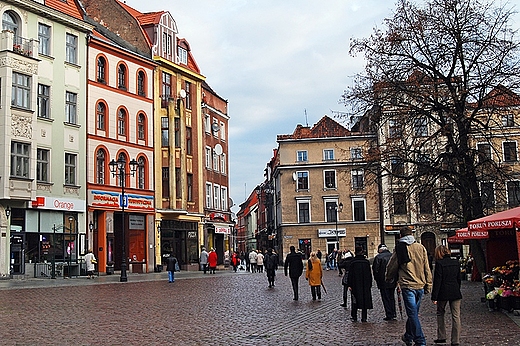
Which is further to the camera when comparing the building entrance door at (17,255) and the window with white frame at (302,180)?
the window with white frame at (302,180)

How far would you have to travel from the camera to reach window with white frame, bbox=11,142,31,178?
3812 centimetres

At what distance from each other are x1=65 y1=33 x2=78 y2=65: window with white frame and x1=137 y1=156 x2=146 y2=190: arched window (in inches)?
362

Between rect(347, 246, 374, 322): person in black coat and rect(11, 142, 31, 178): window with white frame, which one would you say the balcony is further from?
rect(347, 246, 374, 322): person in black coat

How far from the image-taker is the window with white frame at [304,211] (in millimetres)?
77375

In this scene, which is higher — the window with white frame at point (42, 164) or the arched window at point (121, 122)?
the arched window at point (121, 122)

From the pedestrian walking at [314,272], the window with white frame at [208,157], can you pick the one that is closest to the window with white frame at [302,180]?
the window with white frame at [208,157]

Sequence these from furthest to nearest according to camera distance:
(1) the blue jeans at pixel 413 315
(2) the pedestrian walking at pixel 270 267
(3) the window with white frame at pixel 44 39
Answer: (3) the window with white frame at pixel 44 39 < (2) the pedestrian walking at pixel 270 267 < (1) the blue jeans at pixel 413 315

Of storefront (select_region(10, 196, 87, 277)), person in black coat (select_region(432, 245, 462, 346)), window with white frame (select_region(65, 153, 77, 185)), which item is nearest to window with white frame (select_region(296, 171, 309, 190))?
storefront (select_region(10, 196, 87, 277))

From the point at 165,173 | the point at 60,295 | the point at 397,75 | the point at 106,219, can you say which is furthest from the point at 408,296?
the point at 165,173

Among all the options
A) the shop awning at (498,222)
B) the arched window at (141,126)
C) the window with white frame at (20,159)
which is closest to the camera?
the shop awning at (498,222)

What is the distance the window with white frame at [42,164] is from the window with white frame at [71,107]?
3044 mm

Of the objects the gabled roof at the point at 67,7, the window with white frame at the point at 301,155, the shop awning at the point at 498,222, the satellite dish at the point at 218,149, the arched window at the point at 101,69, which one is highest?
the gabled roof at the point at 67,7

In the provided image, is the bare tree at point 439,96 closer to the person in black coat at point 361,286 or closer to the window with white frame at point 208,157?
the person in black coat at point 361,286

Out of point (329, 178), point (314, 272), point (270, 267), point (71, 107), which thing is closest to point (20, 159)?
point (71, 107)
